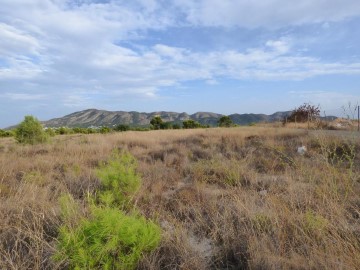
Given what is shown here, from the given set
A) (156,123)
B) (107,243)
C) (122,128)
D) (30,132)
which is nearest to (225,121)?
(156,123)

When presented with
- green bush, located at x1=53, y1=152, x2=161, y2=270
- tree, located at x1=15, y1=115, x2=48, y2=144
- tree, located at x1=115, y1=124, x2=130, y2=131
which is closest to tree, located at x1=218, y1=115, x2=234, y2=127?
tree, located at x1=115, y1=124, x2=130, y2=131

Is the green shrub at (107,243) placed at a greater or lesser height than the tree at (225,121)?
lesser

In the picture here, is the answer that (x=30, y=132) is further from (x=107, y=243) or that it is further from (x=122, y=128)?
(x=122, y=128)

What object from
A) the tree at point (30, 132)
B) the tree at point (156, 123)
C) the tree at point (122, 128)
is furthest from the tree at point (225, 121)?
the tree at point (30, 132)

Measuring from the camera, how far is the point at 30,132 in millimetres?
14086

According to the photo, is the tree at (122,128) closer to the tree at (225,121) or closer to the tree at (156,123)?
the tree at (156,123)

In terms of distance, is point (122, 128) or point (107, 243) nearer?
point (107, 243)

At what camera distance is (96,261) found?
2.65m

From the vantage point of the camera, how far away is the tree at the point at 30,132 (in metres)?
14.0

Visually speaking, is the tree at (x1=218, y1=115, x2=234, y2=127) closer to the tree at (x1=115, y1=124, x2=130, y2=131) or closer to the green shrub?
the tree at (x1=115, y1=124, x2=130, y2=131)

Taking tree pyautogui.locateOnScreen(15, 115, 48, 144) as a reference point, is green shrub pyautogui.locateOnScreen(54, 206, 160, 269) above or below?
below

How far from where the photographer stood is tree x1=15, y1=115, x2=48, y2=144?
1401 centimetres

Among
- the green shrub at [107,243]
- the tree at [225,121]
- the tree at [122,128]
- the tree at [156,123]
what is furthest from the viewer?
the tree at [156,123]

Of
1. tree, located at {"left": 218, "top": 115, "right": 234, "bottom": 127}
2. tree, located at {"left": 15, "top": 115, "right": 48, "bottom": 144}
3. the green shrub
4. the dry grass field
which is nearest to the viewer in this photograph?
the green shrub
